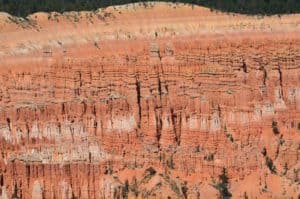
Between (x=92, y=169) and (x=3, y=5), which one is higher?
(x=3, y=5)

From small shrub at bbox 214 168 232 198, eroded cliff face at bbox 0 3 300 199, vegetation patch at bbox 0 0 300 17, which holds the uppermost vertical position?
vegetation patch at bbox 0 0 300 17

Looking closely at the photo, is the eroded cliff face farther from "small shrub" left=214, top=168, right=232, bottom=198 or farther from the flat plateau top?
"small shrub" left=214, top=168, right=232, bottom=198

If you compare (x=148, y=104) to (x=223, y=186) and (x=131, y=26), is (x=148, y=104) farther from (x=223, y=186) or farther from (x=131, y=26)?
(x=223, y=186)

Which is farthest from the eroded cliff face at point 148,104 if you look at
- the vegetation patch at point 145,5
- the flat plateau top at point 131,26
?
the vegetation patch at point 145,5

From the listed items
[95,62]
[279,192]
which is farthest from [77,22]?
[279,192]

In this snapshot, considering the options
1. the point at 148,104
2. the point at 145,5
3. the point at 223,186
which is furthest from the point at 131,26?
the point at 223,186

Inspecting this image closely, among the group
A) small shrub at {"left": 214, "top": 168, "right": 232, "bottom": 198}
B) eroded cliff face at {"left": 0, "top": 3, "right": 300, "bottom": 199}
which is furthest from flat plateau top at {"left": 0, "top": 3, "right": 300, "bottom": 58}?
small shrub at {"left": 214, "top": 168, "right": 232, "bottom": 198}

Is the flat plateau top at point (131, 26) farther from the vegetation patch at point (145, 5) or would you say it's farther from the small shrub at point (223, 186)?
the small shrub at point (223, 186)

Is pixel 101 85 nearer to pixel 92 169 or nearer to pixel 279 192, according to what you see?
pixel 92 169
